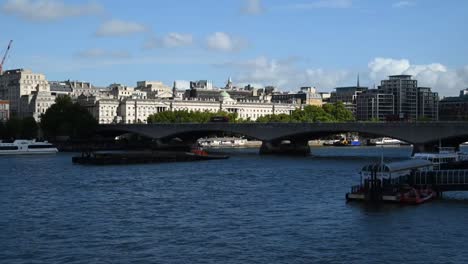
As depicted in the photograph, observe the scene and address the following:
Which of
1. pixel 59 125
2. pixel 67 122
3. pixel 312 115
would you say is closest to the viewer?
pixel 67 122

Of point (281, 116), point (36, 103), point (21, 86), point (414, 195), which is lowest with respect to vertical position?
point (414, 195)

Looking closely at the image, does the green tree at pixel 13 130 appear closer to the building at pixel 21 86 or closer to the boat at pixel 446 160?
the building at pixel 21 86

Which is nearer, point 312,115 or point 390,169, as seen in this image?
point 390,169

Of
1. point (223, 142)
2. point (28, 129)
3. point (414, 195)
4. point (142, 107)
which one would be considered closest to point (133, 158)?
point (414, 195)

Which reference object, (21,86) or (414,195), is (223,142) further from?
(414,195)

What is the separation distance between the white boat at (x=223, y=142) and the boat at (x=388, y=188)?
95957mm

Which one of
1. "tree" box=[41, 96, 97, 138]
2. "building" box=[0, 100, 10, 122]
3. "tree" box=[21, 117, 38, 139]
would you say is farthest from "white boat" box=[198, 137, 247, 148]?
"building" box=[0, 100, 10, 122]

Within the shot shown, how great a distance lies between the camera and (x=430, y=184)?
1683 inches

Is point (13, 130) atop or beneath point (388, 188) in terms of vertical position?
atop

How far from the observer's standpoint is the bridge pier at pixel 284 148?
9538 cm

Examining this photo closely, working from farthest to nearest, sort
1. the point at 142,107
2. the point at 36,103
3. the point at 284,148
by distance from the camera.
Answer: the point at 36,103
the point at 142,107
the point at 284,148

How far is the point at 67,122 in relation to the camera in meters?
118

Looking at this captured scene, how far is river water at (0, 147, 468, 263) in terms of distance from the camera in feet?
88.3

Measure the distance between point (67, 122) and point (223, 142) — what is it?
33.5 m
